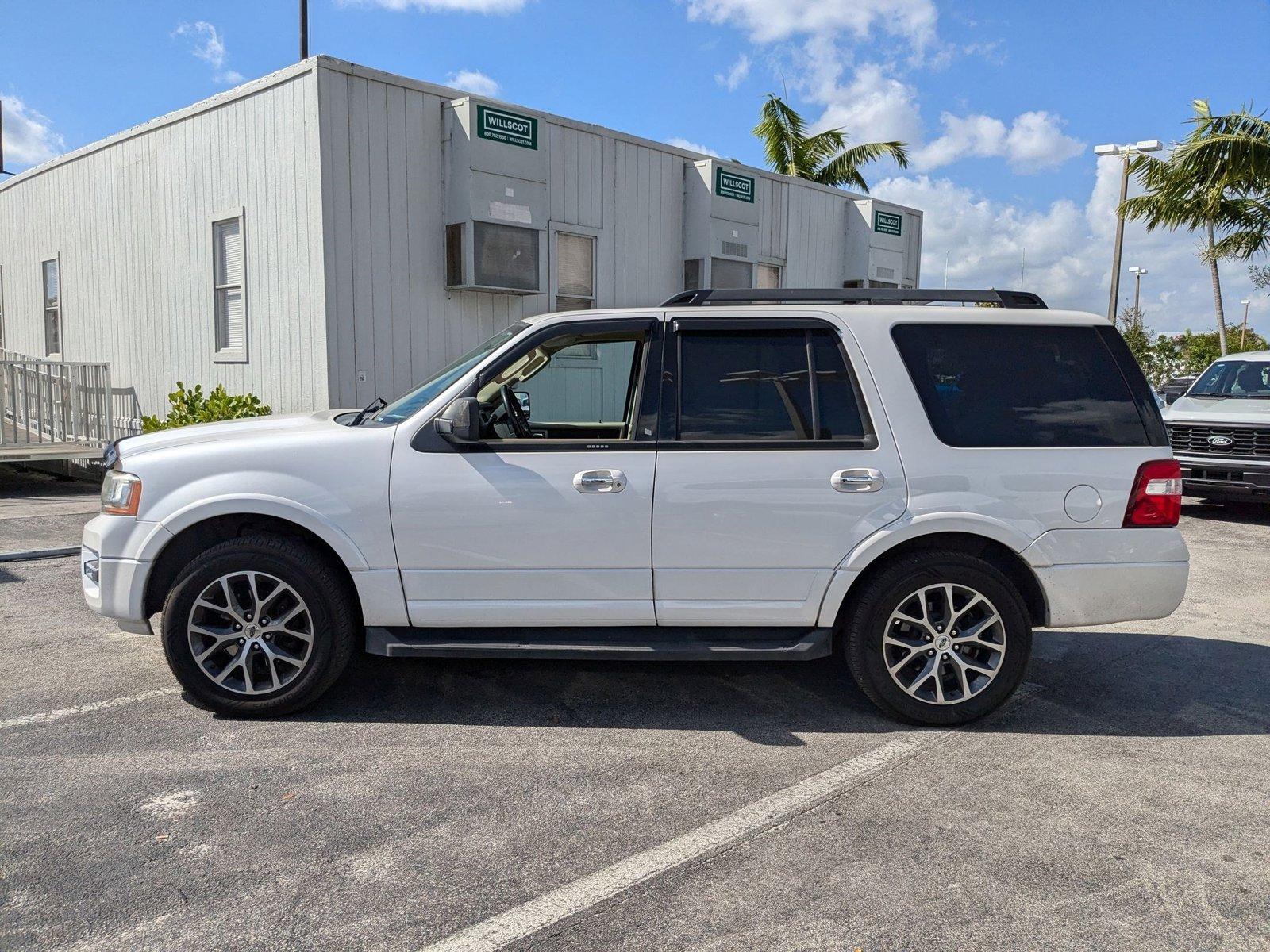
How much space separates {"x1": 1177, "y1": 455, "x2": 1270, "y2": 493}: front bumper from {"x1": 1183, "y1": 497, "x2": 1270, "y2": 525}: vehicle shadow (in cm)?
21

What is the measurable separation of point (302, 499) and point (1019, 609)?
3140 mm

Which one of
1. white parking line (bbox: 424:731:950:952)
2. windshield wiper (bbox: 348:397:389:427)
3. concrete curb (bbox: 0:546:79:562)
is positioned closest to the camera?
white parking line (bbox: 424:731:950:952)

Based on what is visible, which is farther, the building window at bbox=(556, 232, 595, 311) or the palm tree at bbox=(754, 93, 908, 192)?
the palm tree at bbox=(754, 93, 908, 192)

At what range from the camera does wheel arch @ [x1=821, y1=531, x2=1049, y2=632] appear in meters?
4.46

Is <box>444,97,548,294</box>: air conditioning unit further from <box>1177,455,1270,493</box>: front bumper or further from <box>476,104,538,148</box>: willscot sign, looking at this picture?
<box>1177,455,1270,493</box>: front bumper

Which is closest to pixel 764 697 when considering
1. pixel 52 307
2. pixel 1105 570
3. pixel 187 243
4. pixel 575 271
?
pixel 1105 570

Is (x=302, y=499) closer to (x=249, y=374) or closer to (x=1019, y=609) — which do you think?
(x=1019, y=609)

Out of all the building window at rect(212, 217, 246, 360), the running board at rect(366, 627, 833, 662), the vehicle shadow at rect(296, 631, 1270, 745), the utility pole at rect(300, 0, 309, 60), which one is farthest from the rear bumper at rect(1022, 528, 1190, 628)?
the utility pole at rect(300, 0, 309, 60)

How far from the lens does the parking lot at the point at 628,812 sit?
115 inches

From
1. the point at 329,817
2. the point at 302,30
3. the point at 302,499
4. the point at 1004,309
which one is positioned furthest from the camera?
the point at 302,30

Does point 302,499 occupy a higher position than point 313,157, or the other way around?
point 313,157

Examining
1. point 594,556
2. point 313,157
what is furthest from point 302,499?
point 313,157

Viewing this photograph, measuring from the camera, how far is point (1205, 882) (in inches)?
125

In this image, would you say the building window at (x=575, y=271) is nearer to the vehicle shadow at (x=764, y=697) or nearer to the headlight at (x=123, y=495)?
the vehicle shadow at (x=764, y=697)
